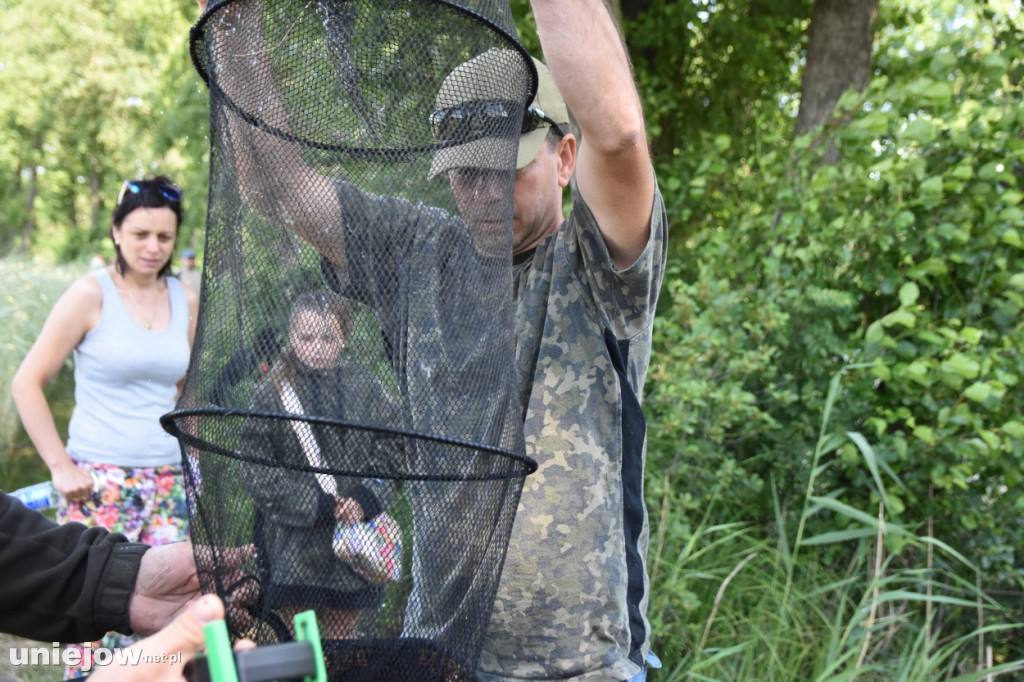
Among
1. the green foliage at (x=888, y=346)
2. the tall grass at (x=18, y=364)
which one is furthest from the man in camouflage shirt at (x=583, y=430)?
the tall grass at (x=18, y=364)

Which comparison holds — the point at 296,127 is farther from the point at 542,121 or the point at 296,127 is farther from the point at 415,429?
the point at 542,121

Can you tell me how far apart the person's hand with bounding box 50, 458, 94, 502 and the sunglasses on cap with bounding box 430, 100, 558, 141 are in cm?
273

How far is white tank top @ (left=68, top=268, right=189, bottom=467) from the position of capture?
11.3 feet

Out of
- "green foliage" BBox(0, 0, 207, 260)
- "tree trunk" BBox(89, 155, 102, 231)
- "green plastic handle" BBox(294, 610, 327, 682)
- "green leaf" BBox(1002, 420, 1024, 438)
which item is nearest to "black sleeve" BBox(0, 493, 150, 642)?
"green plastic handle" BBox(294, 610, 327, 682)

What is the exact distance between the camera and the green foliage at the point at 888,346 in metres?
3.43

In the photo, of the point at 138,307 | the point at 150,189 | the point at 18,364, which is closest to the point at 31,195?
the point at 18,364

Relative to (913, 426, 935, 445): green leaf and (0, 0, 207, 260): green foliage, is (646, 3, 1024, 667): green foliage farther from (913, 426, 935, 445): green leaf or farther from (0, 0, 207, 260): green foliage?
(0, 0, 207, 260): green foliage

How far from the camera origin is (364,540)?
1.17 m

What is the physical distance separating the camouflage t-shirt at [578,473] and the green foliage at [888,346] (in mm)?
1748

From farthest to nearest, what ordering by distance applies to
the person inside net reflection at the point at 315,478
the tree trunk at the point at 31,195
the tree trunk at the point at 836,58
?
the tree trunk at the point at 31,195
the tree trunk at the point at 836,58
the person inside net reflection at the point at 315,478

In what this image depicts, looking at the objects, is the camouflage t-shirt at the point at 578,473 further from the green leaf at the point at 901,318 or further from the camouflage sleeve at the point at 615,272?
the green leaf at the point at 901,318

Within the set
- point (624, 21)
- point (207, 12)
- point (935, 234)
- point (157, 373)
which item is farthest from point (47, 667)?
point (624, 21)

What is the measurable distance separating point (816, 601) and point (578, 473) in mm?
2349

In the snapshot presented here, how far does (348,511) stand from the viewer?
1.16 m
